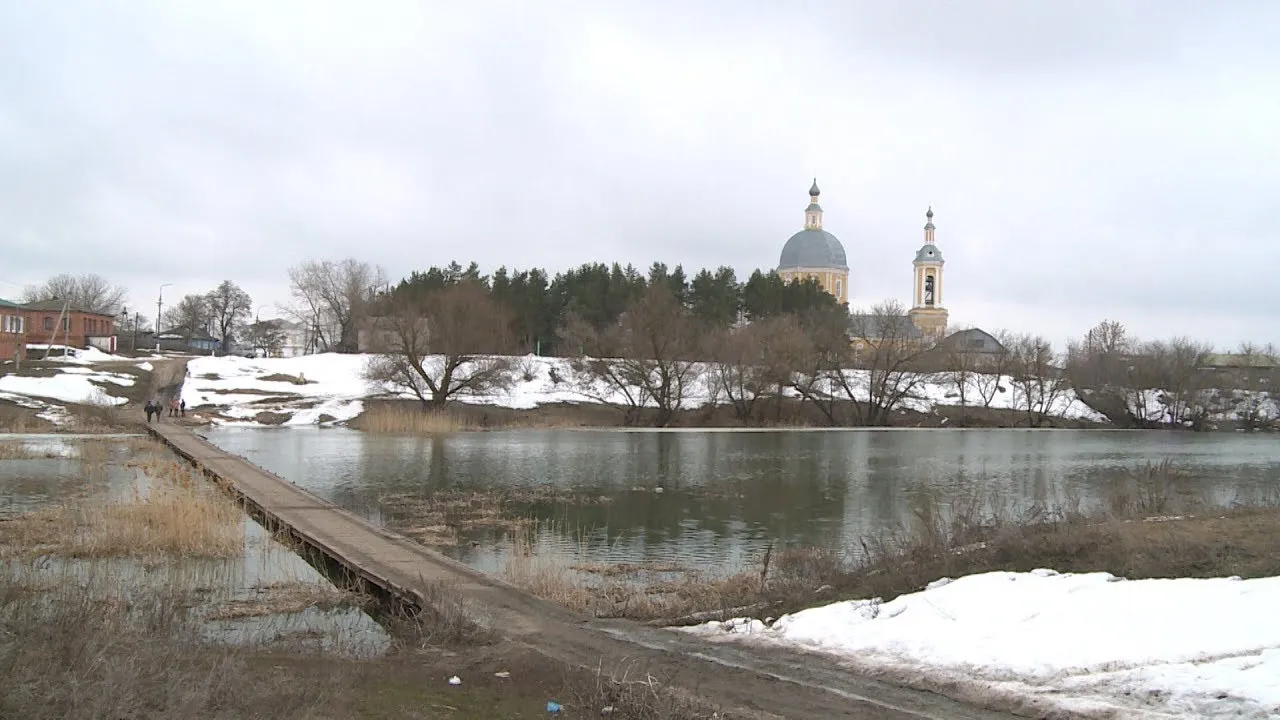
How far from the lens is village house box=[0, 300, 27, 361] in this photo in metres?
66.9

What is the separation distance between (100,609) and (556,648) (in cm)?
471

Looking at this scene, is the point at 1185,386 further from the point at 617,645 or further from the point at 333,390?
the point at 617,645

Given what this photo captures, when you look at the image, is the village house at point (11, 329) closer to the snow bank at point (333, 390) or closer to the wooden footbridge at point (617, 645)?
the snow bank at point (333, 390)

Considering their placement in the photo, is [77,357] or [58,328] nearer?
[77,357]

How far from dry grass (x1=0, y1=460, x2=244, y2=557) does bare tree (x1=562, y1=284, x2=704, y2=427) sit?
140 ft

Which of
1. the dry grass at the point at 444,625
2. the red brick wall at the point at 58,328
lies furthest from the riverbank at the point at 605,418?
the dry grass at the point at 444,625

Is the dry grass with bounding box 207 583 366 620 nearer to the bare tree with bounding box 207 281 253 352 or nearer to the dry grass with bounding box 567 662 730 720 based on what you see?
the dry grass with bounding box 567 662 730 720

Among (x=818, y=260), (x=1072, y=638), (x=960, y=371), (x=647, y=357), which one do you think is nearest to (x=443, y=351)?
(x=647, y=357)

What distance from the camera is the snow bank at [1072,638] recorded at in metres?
6.68

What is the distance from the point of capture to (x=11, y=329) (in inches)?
2879

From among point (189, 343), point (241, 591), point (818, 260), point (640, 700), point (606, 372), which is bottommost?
point (241, 591)

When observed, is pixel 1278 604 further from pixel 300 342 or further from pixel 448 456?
pixel 300 342

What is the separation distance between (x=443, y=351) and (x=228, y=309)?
67225 millimetres

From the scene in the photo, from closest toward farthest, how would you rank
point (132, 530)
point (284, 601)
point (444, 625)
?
point (444, 625)
point (284, 601)
point (132, 530)
